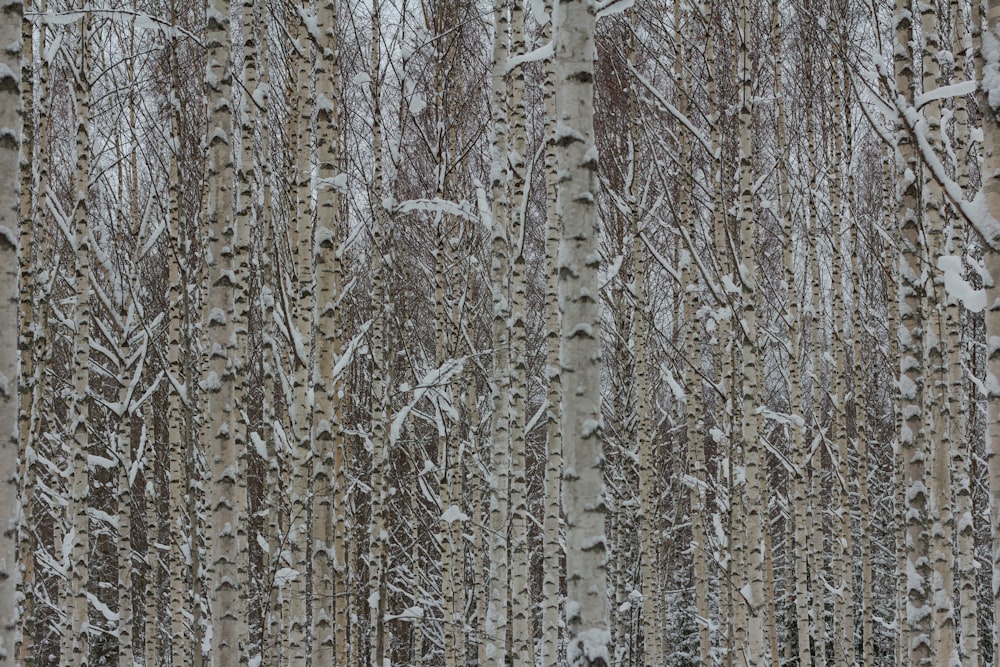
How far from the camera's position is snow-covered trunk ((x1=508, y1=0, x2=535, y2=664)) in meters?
6.15

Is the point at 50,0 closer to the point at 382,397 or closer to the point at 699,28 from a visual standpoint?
the point at 382,397

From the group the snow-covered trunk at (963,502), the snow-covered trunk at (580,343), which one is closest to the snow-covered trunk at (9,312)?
the snow-covered trunk at (580,343)

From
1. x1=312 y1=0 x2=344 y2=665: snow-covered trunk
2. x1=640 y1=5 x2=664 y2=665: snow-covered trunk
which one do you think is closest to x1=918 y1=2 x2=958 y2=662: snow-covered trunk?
x1=640 y1=5 x2=664 y2=665: snow-covered trunk

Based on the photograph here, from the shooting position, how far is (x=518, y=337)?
617 cm

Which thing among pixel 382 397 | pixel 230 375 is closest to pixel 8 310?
pixel 230 375

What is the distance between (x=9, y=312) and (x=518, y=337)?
3.67m

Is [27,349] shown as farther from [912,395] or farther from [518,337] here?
[912,395]

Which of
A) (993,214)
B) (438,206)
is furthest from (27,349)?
(993,214)

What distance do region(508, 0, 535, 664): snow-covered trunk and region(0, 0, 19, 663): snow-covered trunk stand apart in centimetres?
345

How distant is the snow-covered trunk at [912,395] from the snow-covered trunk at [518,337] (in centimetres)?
252

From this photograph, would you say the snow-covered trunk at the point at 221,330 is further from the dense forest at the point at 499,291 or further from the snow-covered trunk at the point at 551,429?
the snow-covered trunk at the point at 551,429

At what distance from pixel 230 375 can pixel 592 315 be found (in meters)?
2.65

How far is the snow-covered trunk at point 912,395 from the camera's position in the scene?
4598 millimetres

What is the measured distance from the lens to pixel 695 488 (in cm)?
921
